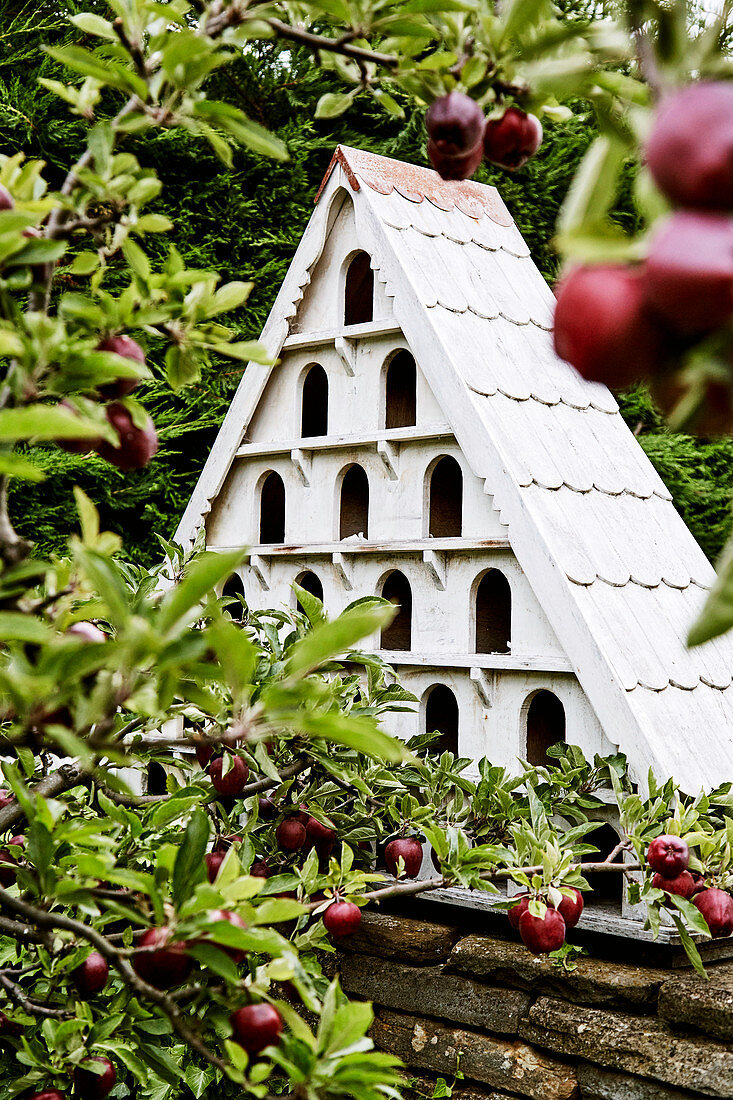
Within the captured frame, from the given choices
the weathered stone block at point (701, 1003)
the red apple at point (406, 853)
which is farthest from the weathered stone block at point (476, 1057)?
the red apple at point (406, 853)

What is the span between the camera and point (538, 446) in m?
1.86

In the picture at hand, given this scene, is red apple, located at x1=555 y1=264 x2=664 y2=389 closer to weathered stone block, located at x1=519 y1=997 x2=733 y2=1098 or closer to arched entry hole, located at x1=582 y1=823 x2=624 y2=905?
weathered stone block, located at x1=519 y1=997 x2=733 y2=1098

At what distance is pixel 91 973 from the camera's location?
104 cm

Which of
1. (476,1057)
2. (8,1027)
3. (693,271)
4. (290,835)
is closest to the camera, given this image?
(693,271)

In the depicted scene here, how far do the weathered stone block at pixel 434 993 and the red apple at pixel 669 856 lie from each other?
0.48 metres

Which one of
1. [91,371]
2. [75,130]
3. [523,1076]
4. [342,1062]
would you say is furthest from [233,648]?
[75,130]

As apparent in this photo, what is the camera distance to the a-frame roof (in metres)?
1.62

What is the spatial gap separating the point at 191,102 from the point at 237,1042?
2.40 feet

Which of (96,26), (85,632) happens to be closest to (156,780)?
(85,632)

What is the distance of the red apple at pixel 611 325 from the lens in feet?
1.21

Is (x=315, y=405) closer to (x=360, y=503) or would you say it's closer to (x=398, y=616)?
(x=360, y=503)

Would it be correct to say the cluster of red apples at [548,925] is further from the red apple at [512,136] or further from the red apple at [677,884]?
the red apple at [512,136]

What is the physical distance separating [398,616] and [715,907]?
0.92 meters

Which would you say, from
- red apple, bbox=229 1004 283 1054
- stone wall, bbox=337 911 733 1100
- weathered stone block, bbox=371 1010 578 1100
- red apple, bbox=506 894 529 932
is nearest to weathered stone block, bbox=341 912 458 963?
stone wall, bbox=337 911 733 1100
